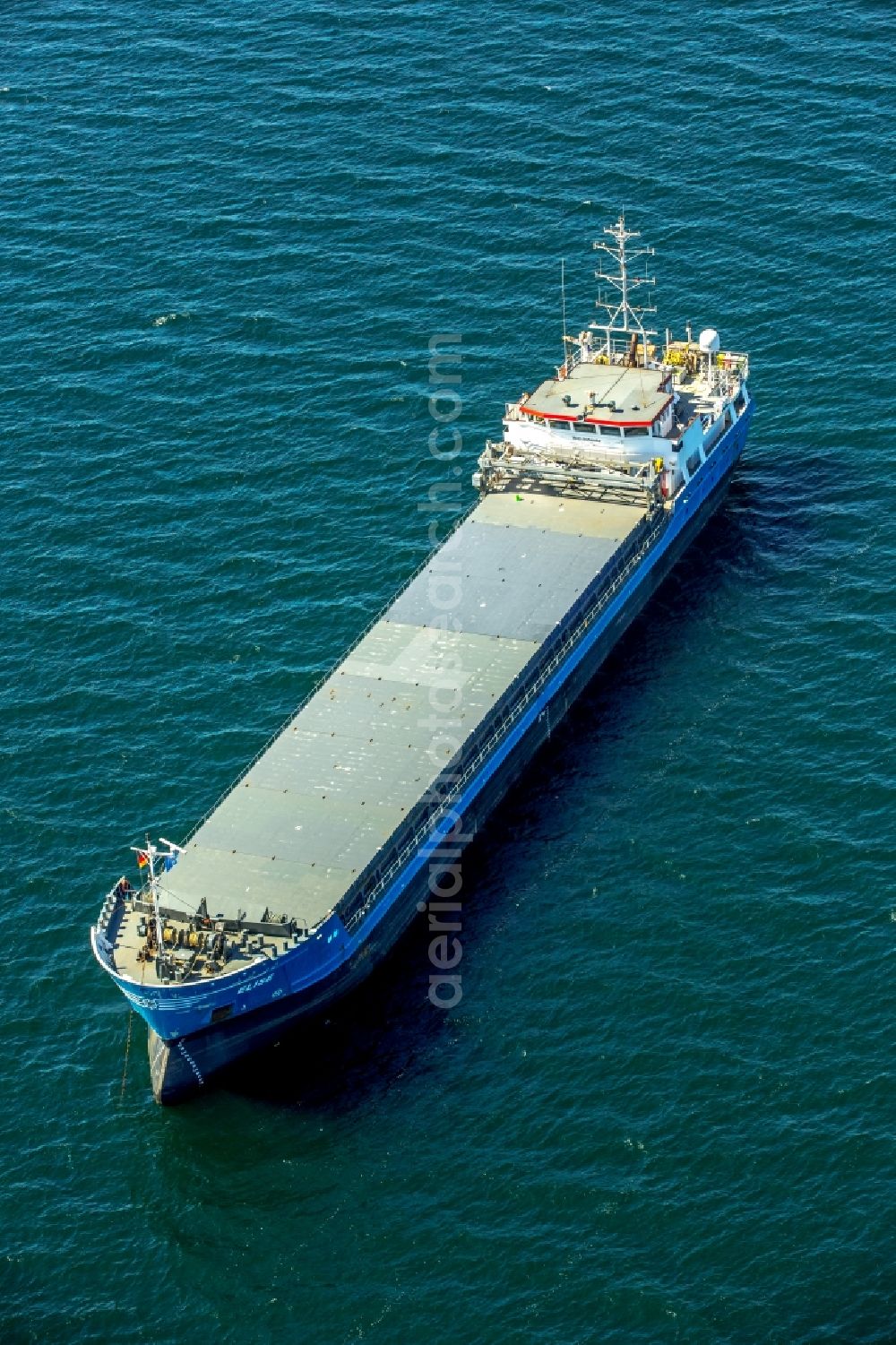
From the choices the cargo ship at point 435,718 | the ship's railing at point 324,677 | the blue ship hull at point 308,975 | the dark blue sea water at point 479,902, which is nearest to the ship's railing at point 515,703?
the cargo ship at point 435,718

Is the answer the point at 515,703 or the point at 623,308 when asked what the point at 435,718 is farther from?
the point at 623,308

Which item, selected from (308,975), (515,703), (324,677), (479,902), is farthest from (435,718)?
(308,975)

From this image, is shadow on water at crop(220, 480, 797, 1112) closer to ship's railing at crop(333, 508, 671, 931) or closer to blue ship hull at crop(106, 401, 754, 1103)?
blue ship hull at crop(106, 401, 754, 1103)

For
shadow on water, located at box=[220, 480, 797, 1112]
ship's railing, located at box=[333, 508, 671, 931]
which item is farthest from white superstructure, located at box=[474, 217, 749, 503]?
shadow on water, located at box=[220, 480, 797, 1112]

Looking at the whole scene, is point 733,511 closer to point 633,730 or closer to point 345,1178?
point 633,730

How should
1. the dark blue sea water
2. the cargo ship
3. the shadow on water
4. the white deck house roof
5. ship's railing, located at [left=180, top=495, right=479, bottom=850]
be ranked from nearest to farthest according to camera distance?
the dark blue sea water, the cargo ship, the shadow on water, ship's railing, located at [left=180, top=495, right=479, bottom=850], the white deck house roof

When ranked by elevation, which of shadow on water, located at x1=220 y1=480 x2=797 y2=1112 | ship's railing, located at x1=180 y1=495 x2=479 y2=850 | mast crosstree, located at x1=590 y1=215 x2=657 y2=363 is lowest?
shadow on water, located at x1=220 y1=480 x2=797 y2=1112
